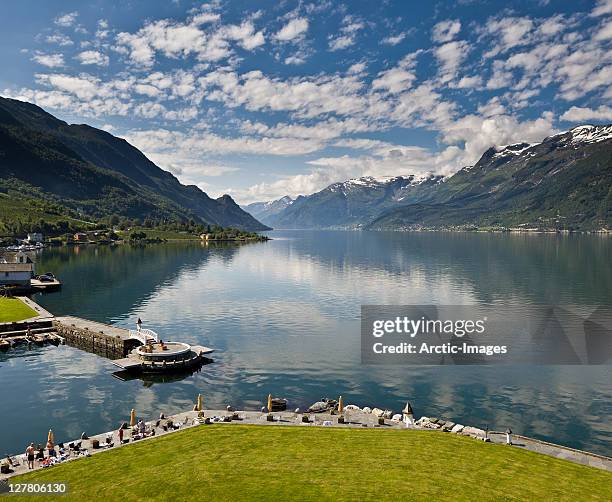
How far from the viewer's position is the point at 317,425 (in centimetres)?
5003

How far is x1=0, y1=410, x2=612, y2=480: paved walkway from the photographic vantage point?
41844 mm

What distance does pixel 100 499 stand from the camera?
112 ft

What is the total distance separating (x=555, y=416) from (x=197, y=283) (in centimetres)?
13705

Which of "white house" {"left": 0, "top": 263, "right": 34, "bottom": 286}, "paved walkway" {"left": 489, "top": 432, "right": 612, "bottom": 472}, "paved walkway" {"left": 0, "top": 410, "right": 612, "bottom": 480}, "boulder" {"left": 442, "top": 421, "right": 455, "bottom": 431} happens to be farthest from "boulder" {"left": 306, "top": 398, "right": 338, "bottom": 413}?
"white house" {"left": 0, "top": 263, "right": 34, "bottom": 286}

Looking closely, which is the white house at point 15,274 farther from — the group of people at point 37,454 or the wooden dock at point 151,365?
the group of people at point 37,454

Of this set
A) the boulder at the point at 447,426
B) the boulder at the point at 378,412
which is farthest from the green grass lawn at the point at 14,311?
the boulder at the point at 447,426

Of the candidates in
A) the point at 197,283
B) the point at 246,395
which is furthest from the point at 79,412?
the point at 197,283

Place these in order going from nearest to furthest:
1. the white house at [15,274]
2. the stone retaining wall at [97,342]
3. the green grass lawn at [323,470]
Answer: the green grass lawn at [323,470] → the stone retaining wall at [97,342] → the white house at [15,274]

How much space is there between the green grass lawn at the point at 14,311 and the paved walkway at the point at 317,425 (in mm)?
69432

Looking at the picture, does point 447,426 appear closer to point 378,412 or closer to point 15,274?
point 378,412

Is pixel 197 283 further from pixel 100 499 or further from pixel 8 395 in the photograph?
pixel 100 499

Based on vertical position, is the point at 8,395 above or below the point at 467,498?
below

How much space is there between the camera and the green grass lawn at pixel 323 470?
34.4 metres

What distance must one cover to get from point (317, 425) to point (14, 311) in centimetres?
9000
